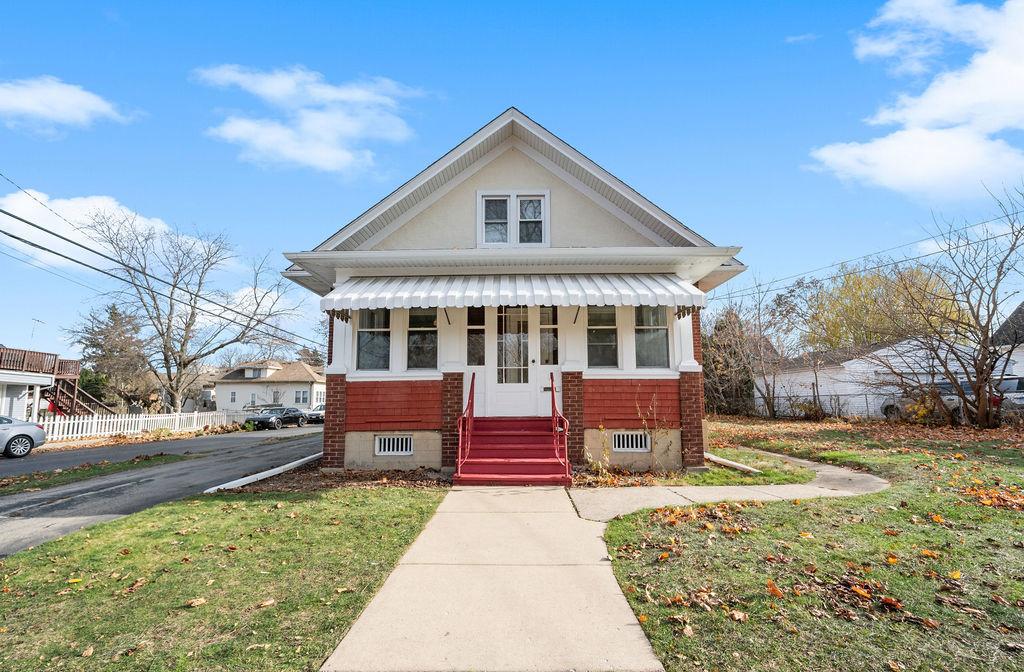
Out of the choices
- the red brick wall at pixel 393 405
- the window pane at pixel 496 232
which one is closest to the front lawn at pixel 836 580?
the red brick wall at pixel 393 405

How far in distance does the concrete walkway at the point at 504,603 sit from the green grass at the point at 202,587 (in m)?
0.26

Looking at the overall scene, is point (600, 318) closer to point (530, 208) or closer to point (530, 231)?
point (530, 231)

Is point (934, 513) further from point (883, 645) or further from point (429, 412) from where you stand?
point (429, 412)

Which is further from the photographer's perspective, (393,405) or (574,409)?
(393,405)

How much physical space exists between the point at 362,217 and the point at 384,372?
318 cm

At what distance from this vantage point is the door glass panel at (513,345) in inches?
406

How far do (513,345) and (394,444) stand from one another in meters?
2.95

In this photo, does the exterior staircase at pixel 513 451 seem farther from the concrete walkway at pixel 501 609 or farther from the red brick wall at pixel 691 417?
the concrete walkway at pixel 501 609

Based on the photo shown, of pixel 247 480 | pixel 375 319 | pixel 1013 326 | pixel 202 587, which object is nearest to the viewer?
pixel 202 587

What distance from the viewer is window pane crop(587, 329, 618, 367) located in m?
10.3

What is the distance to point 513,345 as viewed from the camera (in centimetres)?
1038

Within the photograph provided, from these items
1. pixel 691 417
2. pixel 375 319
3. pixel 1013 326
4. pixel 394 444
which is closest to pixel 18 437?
pixel 375 319

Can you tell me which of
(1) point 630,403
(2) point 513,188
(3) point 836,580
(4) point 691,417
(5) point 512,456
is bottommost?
(3) point 836,580

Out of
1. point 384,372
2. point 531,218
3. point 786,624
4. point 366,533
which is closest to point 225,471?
point 384,372
